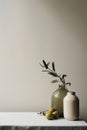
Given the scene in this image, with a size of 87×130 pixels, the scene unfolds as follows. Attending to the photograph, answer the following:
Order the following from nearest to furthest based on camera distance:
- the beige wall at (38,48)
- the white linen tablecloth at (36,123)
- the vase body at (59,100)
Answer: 1. the white linen tablecloth at (36,123)
2. the vase body at (59,100)
3. the beige wall at (38,48)

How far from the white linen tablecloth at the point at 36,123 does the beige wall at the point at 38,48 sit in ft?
1.04

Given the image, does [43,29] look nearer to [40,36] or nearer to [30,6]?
[40,36]

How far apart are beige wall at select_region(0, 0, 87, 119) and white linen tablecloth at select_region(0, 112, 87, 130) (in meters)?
0.32

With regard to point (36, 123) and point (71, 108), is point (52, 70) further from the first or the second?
point (36, 123)

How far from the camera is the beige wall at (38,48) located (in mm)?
2178

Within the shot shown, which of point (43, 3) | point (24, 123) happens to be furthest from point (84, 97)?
point (43, 3)

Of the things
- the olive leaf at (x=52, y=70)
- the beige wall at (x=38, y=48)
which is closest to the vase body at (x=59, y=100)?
the olive leaf at (x=52, y=70)

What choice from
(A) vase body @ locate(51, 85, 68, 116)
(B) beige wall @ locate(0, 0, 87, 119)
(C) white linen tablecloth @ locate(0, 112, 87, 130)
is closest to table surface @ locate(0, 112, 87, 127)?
(C) white linen tablecloth @ locate(0, 112, 87, 130)

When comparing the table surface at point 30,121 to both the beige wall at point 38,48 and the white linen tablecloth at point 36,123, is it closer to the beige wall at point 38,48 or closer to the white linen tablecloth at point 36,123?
the white linen tablecloth at point 36,123

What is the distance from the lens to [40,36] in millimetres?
2203

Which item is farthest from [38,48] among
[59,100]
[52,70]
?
[59,100]

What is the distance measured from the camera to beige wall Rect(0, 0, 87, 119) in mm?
2178

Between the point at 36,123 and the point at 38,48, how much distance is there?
0.73 m

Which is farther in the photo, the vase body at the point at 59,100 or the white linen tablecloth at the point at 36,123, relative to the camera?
the vase body at the point at 59,100
